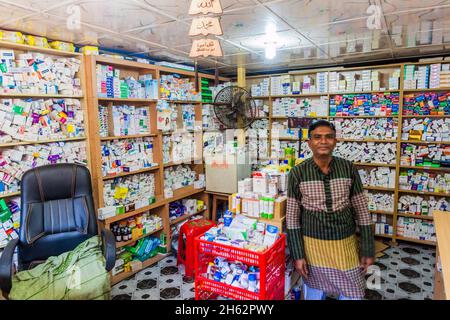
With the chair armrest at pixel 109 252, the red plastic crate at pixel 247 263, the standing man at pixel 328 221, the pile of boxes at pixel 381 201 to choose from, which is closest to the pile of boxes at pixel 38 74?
the chair armrest at pixel 109 252

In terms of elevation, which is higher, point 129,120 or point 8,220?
point 129,120

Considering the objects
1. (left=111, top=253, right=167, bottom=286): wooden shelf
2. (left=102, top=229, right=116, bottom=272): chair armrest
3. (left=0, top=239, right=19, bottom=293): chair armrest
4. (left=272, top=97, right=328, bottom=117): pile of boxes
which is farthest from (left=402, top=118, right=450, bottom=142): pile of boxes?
(left=0, top=239, right=19, bottom=293): chair armrest

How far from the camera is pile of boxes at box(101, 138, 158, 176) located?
3158 millimetres

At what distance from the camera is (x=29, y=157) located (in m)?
2.67

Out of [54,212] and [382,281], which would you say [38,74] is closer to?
[54,212]

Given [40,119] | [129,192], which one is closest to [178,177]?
[129,192]

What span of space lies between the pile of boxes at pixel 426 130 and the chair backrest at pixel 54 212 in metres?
3.78

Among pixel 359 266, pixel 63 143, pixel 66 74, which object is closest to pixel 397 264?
pixel 359 266

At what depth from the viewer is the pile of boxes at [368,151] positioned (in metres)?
4.09

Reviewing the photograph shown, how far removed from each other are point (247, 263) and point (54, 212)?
1.53 m

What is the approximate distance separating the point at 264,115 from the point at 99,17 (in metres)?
3.12

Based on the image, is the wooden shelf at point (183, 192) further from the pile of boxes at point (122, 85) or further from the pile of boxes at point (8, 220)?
the pile of boxes at point (8, 220)

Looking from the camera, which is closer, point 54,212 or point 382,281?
point 54,212
